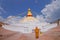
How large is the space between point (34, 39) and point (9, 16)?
89 cm

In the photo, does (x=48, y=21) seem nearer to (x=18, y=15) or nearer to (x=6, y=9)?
(x=18, y=15)

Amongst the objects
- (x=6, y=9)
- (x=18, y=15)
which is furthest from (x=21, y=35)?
(x=6, y=9)

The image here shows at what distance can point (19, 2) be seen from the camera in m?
4.46

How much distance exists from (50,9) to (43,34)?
70 centimetres

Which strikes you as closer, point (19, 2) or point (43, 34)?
point (43, 34)

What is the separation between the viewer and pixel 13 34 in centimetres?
419

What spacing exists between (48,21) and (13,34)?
3.17 ft

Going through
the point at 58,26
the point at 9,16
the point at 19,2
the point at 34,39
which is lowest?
the point at 34,39

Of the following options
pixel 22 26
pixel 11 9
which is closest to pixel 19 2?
pixel 11 9

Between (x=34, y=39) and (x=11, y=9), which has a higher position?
(x=11, y=9)

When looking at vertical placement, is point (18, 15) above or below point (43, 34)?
above

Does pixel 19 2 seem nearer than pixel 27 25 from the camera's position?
No

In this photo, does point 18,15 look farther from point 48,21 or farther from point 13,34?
point 48,21

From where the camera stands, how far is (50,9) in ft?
14.2
